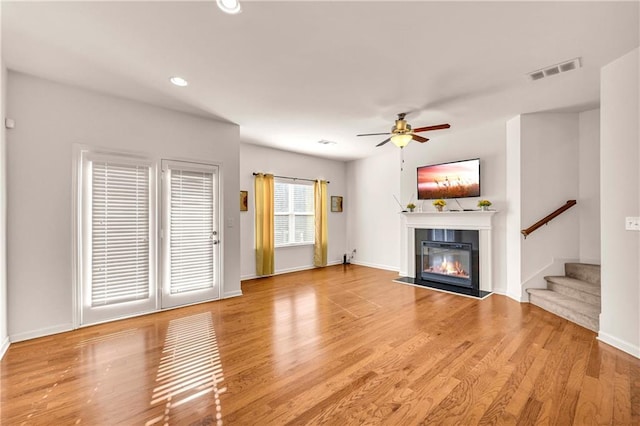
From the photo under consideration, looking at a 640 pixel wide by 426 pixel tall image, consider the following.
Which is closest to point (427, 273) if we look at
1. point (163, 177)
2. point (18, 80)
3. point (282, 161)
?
point (282, 161)

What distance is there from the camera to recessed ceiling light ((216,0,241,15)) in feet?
6.20

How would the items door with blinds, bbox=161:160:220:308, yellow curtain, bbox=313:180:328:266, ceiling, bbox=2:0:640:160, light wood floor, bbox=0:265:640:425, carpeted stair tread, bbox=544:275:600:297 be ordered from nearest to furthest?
light wood floor, bbox=0:265:640:425, ceiling, bbox=2:0:640:160, carpeted stair tread, bbox=544:275:600:297, door with blinds, bbox=161:160:220:308, yellow curtain, bbox=313:180:328:266

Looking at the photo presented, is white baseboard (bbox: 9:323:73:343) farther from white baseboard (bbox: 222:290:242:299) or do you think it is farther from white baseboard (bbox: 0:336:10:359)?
white baseboard (bbox: 222:290:242:299)

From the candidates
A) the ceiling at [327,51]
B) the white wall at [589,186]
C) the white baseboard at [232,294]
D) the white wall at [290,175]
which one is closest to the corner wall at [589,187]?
the white wall at [589,186]

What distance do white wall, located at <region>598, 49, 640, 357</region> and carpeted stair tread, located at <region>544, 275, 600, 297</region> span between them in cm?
76

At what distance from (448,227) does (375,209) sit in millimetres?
2061

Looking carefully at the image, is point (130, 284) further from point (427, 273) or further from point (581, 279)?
point (581, 279)

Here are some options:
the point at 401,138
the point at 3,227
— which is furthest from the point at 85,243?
the point at 401,138

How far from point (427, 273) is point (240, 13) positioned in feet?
16.5

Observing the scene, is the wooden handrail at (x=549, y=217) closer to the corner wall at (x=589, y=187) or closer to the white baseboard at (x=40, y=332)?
the corner wall at (x=589, y=187)

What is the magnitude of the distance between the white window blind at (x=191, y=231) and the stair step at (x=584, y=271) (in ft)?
17.2

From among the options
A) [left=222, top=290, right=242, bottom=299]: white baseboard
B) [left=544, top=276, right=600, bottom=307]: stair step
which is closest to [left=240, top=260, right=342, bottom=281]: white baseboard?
[left=222, top=290, right=242, bottom=299]: white baseboard

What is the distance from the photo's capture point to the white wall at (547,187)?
4062mm

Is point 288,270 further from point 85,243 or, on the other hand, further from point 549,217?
point 549,217
